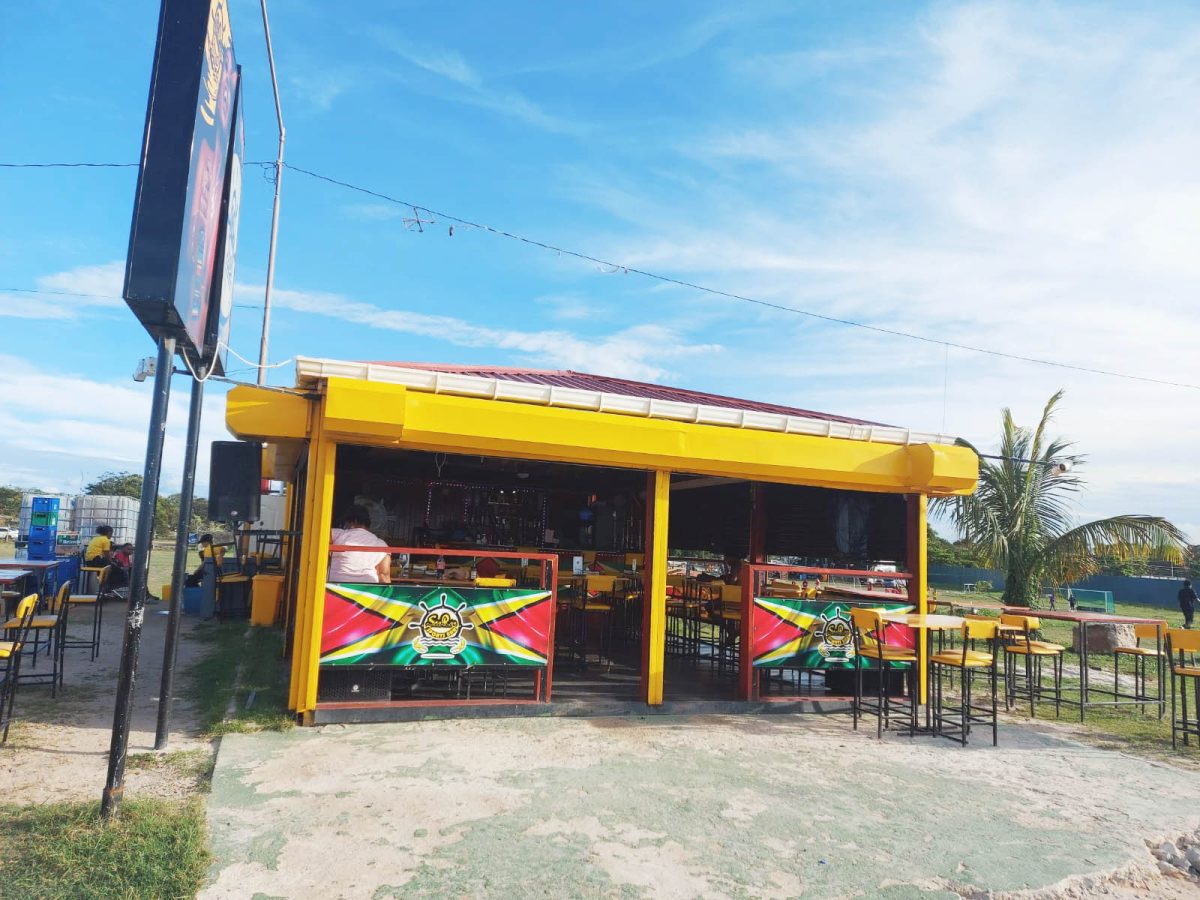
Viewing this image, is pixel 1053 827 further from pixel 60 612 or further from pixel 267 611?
pixel 267 611

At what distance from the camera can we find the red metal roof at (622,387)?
915 centimetres

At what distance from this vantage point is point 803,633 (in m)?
7.70

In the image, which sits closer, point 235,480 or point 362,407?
point 362,407

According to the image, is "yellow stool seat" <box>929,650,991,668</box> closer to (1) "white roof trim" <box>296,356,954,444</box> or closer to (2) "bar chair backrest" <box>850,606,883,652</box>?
(2) "bar chair backrest" <box>850,606,883,652</box>

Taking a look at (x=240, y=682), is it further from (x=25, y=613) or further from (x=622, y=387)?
(x=622, y=387)

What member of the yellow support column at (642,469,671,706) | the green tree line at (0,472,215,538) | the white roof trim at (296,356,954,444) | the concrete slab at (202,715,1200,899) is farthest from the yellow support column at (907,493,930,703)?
the green tree line at (0,472,215,538)

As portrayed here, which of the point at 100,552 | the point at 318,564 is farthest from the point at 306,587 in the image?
the point at 100,552

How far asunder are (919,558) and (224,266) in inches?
267

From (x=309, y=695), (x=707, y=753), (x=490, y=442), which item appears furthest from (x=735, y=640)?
(x=309, y=695)

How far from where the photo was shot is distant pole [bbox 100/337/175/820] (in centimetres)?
412

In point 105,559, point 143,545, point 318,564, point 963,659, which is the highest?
point 143,545

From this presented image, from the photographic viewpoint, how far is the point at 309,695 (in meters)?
6.18

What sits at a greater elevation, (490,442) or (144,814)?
(490,442)

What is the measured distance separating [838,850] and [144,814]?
3566mm
